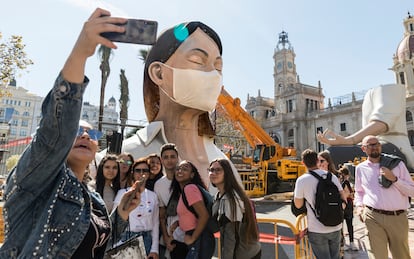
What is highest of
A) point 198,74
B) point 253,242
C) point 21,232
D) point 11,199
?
point 198,74

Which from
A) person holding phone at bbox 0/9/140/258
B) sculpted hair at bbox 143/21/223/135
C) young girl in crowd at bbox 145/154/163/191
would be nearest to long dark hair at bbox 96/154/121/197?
young girl in crowd at bbox 145/154/163/191

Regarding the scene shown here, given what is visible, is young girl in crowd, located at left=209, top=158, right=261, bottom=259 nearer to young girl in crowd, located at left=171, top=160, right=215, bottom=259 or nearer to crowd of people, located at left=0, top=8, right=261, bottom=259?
crowd of people, located at left=0, top=8, right=261, bottom=259

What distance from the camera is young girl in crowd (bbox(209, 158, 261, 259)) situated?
8.26ft

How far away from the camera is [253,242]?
253cm

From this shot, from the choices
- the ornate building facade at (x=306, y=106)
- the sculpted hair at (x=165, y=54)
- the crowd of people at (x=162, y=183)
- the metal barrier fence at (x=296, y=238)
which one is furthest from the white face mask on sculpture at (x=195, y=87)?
the ornate building facade at (x=306, y=106)

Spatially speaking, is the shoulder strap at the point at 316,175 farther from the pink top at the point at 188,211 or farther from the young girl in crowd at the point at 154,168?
the young girl in crowd at the point at 154,168

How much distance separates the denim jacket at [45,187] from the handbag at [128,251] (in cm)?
85

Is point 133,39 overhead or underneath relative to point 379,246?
overhead

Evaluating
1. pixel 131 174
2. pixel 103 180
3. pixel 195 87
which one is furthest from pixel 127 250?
pixel 195 87

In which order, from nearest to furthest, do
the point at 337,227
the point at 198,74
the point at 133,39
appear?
1. the point at 133,39
2. the point at 337,227
3. the point at 198,74

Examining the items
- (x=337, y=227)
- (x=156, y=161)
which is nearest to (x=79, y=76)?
(x=156, y=161)

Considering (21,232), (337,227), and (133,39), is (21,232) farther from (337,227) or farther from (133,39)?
(337,227)

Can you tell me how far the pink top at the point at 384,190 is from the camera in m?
3.18

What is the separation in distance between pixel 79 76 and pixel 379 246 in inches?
144
